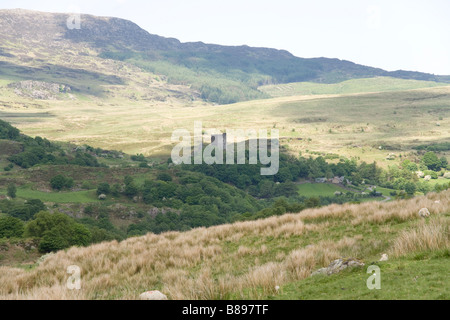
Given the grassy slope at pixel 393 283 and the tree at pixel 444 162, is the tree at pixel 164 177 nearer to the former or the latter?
the grassy slope at pixel 393 283

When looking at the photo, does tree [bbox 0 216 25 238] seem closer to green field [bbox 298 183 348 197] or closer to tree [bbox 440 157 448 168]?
green field [bbox 298 183 348 197]

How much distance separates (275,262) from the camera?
1160 centimetres

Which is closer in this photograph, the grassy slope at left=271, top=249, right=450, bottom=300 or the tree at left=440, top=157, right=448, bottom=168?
the grassy slope at left=271, top=249, right=450, bottom=300

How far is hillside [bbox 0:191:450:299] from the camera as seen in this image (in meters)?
8.19

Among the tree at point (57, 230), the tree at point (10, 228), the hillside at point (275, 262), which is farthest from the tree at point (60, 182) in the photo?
the hillside at point (275, 262)

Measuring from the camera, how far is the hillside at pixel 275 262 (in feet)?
26.9

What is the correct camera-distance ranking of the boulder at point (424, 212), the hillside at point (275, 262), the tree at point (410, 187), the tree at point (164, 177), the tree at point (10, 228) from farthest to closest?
the tree at point (410, 187)
the tree at point (164, 177)
the tree at point (10, 228)
the boulder at point (424, 212)
the hillside at point (275, 262)

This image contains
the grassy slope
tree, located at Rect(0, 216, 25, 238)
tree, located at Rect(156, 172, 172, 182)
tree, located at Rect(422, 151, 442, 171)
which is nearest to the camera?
the grassy slope

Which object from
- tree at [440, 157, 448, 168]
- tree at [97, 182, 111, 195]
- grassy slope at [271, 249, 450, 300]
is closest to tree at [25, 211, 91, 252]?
grassy slope at [271, 249, 450, 300]

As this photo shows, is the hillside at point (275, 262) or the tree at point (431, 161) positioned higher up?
the hillside at point (275, 262)

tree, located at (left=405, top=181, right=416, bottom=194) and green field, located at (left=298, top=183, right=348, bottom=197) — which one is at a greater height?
tree, located at (left=405, top=181, right=416, bottom=194)

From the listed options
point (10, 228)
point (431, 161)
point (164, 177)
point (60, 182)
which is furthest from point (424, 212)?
point (431, 161)
